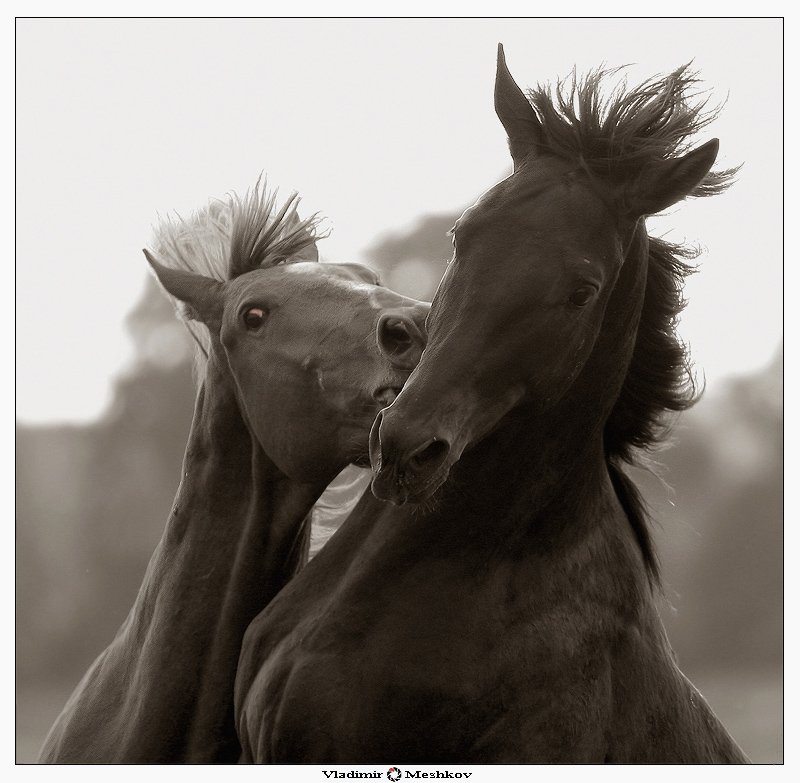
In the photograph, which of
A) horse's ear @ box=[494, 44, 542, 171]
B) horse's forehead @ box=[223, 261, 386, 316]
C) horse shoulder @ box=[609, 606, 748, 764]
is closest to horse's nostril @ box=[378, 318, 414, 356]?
horse's forehead @ box=[223, 261, 386, 316]

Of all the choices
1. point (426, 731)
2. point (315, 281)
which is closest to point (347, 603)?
point (426, 731)

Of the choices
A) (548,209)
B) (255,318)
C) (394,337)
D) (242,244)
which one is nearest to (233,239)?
(242,244)

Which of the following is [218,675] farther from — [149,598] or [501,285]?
[501,285]

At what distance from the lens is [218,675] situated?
3561 millimetres

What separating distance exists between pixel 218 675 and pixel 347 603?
30.1 inches

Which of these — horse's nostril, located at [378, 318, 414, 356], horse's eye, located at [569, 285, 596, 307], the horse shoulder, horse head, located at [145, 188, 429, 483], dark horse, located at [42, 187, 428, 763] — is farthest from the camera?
dark horse, located at [42, 187, 428, 763]

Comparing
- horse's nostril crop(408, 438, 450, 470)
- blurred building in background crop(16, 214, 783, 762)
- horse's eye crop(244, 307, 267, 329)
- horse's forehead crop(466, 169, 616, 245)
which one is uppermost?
horse's forehead crop(466, 169, 616, 245)

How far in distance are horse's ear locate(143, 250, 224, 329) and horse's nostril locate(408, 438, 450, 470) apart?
1527 mm

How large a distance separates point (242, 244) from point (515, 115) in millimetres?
1458

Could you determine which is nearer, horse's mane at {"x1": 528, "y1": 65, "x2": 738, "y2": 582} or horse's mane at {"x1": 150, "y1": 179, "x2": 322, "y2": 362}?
horse's mane at {"x1": 528, "y1": 65, "x2": 738, "y2": 582}

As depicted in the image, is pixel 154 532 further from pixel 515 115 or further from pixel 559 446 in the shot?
pixel 515 115

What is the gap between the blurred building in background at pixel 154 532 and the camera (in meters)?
15.2

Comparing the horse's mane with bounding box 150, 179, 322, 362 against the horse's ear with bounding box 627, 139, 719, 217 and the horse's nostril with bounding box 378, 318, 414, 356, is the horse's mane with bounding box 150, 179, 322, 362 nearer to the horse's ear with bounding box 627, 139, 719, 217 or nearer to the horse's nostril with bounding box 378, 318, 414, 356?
the horse's nostril with bounding box 378, 318, 414, 356

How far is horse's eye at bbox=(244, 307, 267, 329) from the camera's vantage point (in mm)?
3732
